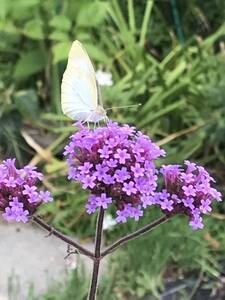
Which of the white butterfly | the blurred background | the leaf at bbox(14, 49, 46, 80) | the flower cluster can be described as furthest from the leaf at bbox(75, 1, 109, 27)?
the flower cluster

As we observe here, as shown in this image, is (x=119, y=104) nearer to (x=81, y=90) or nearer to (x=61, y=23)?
(x=61, y=23)

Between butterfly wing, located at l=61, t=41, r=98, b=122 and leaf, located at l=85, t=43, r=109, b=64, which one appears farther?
leaf, located at l=85, t=43, r=109, b=64

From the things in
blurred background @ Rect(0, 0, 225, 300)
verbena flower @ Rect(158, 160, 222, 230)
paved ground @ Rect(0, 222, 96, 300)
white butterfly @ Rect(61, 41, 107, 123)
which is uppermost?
blurred background @ Rect(0, 0, 225, 300)

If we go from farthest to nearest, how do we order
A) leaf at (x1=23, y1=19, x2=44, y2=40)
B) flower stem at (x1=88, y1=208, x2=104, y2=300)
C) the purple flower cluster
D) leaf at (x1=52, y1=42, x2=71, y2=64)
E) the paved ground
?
1. leaf at (x1=23, y1=19, x2=44, y2=40)
2. leaf at (x1=52, y1=42, x2=71, y2=64)
3. the paved ground
4. flower stem at (x1=88, y1=208, x2=104, y2=300)
5. the purple flower cluster

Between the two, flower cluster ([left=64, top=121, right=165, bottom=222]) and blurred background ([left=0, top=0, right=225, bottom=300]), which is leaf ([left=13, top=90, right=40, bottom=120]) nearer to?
blurred background ([left=0, top=0, right=225, bottom=300])

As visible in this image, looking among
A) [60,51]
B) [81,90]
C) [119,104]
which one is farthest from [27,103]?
[81,90]

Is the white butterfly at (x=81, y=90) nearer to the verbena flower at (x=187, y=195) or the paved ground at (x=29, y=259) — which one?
the verbena flower at (x=187, y=195)
